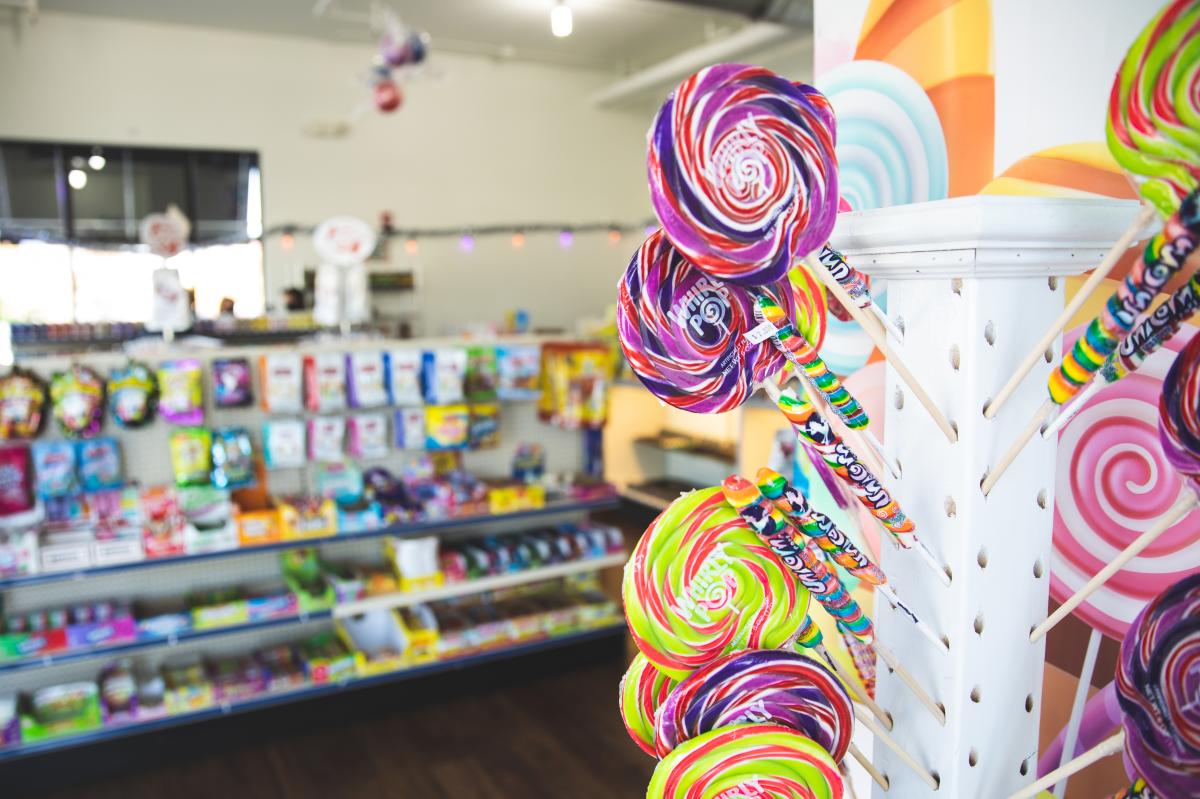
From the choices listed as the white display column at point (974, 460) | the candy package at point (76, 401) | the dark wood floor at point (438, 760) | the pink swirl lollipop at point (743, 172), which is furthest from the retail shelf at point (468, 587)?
the pink swirl lollipop at point (743, 172)

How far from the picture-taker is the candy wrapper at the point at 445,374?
384cm

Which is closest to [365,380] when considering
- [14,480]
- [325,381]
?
[325,381]

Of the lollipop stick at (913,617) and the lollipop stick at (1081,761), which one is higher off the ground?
the lollipop stick at (913,617)

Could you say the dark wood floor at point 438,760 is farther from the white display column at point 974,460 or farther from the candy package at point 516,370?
the white display column at point 974,460

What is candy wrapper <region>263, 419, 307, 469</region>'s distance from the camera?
3568mm

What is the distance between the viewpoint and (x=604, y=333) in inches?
284

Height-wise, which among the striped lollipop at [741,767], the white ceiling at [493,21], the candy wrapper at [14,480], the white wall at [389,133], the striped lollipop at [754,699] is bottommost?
the candy wrapper at [14,480]

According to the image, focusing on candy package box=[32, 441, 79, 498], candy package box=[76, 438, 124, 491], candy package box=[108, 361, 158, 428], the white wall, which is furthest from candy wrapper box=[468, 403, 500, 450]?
the white wall

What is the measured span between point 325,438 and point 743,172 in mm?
3313

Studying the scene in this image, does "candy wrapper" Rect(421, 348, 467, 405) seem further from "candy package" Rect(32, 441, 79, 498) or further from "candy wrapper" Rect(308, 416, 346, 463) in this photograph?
"candy package" Rect(32, 441, 79, 498)

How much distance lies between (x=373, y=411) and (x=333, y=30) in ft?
19.3

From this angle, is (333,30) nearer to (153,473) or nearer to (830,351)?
(153,473)

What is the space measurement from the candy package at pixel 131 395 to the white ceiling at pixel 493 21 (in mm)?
5341

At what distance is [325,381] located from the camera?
11.9 feet
